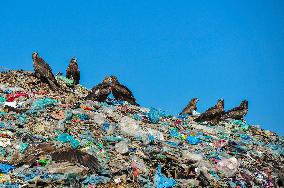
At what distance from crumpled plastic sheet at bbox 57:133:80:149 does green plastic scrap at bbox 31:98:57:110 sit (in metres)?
1.98

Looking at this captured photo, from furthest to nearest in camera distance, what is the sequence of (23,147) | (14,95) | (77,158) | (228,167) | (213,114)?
(213,114) < (14,95) < (228,167) < (23,147) < (77,158)

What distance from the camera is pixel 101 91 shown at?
50.8ft

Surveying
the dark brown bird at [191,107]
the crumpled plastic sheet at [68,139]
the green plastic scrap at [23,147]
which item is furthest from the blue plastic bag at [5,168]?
the dark brown bird at [191,107]

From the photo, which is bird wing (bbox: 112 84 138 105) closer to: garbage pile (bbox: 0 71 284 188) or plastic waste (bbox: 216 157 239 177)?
garbage pile (bbox: 0 71 284 188)

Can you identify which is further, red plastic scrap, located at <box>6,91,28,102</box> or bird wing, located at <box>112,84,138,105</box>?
bird wing, located at <box>112,84,138,105</box>

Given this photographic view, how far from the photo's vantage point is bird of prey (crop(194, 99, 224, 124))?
15.9m

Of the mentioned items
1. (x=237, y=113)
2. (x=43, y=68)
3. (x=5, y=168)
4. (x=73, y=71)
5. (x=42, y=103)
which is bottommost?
(x=5, y=168)

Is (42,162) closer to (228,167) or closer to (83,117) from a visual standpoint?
(83,117)

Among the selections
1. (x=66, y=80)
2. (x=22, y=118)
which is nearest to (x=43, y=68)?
(x=66, y=80)

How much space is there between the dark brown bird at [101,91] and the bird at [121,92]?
242 millimetres

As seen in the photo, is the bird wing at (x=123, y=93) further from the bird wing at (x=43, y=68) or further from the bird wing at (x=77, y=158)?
the bird wing at (x=77, y=158)

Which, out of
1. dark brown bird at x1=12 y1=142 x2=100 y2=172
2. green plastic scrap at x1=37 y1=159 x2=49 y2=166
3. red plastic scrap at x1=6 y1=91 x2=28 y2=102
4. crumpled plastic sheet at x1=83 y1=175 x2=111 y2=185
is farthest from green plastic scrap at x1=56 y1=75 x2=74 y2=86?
crumpled plastic sheet at x1=83 y1=175 x2=111 y2=185

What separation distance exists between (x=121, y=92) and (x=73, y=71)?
2310mm

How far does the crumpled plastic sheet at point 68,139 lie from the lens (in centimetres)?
1037
